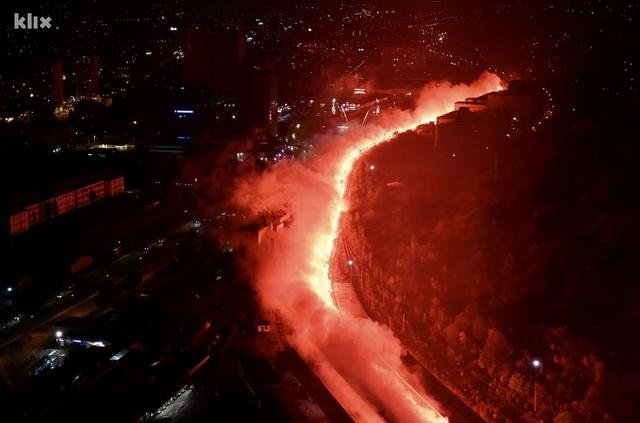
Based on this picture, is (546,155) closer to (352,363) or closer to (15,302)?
(352,363)

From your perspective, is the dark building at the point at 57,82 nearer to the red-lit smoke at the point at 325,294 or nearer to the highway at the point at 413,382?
the red-lit smoke at the point at 325,294

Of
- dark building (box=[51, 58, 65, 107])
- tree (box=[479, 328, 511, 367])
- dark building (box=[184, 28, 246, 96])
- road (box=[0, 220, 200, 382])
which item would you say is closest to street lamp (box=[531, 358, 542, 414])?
tree (box=[479, 328, 511, 367])

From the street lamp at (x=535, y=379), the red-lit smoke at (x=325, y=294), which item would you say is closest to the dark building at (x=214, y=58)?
the red-lit smoke at (x=325, y=294)

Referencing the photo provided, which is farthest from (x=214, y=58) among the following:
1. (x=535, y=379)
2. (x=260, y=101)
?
(x=535, y=379)

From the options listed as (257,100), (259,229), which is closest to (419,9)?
(257,100)

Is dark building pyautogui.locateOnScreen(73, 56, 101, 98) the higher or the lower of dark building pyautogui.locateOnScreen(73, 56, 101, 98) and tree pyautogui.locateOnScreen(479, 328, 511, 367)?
the higher

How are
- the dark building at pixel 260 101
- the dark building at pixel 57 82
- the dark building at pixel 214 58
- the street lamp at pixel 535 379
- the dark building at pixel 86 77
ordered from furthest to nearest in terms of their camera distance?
the dark building at pixel 214 58 → the dark building at pixel 86 77 → the dark building at pixel 57 82 → the dark building at pixel 260 101 → the street lamp at pixel 535 379

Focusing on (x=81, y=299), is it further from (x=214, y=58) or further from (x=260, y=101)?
(x=214, y=58)

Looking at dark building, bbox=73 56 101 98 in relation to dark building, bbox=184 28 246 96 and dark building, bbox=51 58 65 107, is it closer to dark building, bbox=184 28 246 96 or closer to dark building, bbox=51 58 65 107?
dark building, bbox=51 58 65 107
